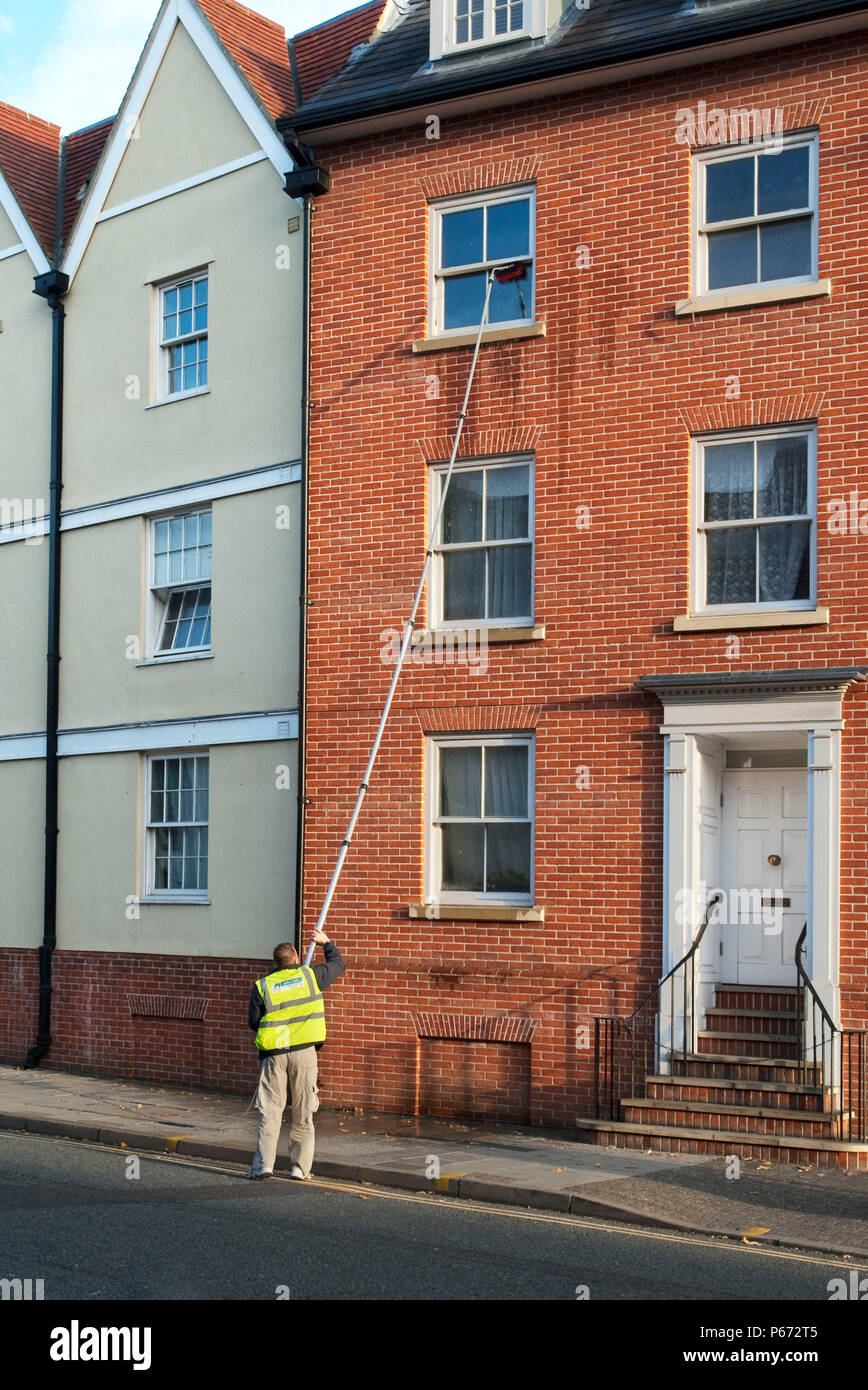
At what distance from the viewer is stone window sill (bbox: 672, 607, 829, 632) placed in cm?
1373

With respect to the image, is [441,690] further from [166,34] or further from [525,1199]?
[166,34]

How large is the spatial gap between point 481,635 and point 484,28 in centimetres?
622

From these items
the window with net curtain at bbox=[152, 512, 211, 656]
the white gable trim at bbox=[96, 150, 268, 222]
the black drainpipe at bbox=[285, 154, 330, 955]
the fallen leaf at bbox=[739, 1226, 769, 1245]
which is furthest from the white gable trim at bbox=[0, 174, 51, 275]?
the fallen leaf at bbox=[739, 1226, 769, 1245]

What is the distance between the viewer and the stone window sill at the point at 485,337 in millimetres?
15398

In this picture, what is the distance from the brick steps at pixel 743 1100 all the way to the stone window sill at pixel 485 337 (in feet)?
21.0

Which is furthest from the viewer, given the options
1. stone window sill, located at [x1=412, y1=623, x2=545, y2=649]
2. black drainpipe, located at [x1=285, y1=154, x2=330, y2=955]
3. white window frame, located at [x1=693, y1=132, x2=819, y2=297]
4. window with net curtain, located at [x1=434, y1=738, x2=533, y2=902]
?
black drainpipe, located at [x1=285, y1=154, x2=330, y2=955]

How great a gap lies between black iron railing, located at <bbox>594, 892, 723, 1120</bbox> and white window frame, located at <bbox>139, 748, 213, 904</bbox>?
543cm

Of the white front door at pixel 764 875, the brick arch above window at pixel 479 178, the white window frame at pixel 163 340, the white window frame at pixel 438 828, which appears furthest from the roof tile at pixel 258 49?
the white front door at pixel 764 875

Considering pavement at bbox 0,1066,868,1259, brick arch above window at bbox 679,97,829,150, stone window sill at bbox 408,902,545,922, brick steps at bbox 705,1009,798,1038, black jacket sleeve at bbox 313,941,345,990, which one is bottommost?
pavement at bbox 0,1066,868,1259

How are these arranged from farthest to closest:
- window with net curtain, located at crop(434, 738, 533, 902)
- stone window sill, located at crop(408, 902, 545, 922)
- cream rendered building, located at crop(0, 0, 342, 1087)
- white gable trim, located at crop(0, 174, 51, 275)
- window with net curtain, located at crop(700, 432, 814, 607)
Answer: white gable trim, located at crop(0, 174, 51, 275) → cream rendered building, located at crop(0, 0, 342, 1087) → window with net curtain, located at crop(434, 738, 533, 902) → stone window sill, located at crop(408, 902, 545, 922) → window with net curtain, located at crop(700, 432, 814, 607)

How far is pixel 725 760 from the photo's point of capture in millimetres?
14914

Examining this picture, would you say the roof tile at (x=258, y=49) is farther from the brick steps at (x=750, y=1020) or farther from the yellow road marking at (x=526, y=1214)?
the yellow road marking at (x=526, y=1214)

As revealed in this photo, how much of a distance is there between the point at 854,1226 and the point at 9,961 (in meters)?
12.3

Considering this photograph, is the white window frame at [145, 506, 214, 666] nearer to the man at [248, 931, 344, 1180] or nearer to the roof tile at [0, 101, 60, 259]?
the roof tile at [0, 101, 60, 259]
